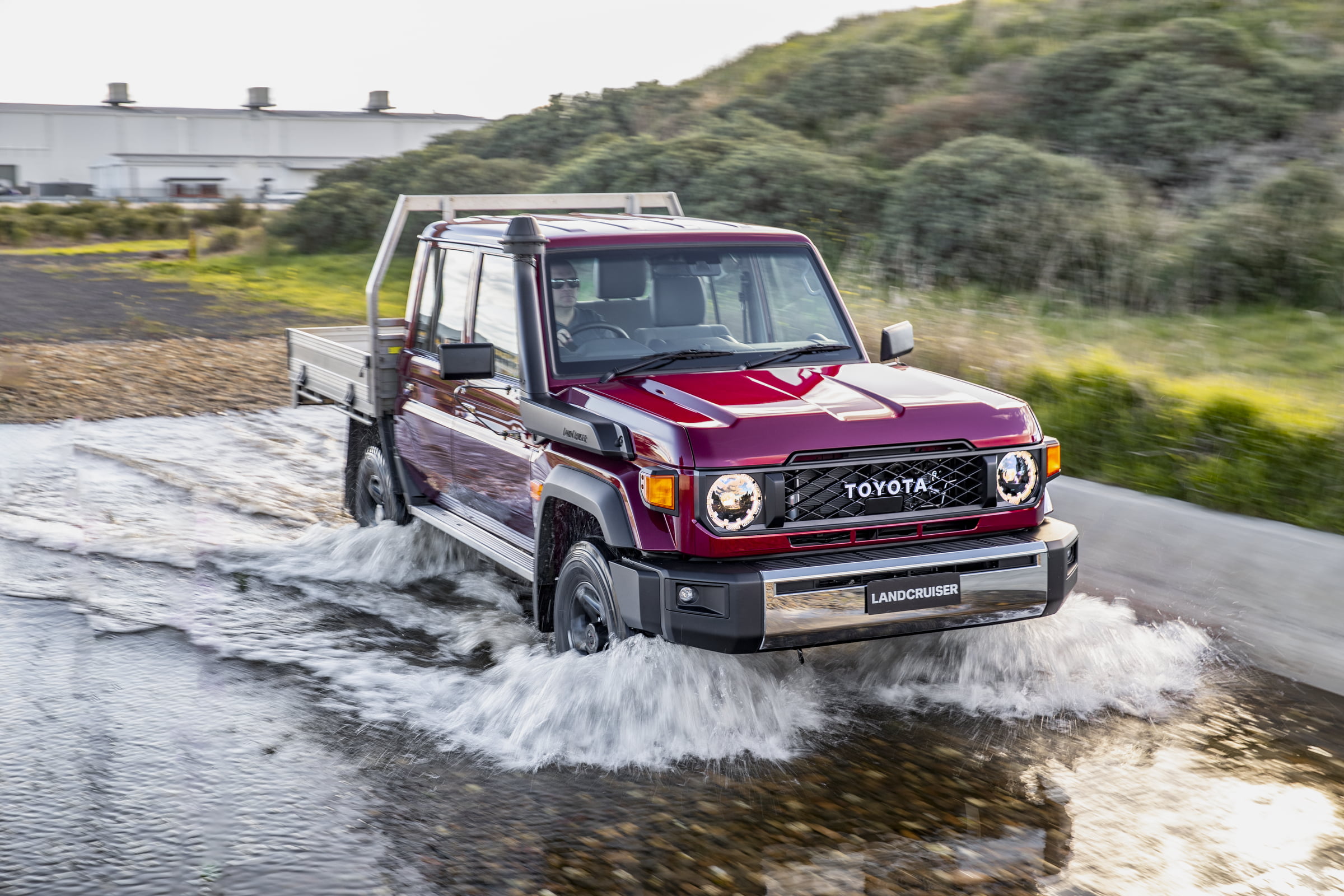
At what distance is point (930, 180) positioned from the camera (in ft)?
60.3

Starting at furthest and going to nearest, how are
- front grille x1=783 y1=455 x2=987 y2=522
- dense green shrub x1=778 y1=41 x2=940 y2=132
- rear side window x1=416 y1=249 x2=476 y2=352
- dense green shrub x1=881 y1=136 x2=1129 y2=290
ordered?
dense green shrub x1=778 y1=41 x2=940 y2=132
dense green shrub x1=881 y1=136 x2=1129 y2=290
rear side window x1=416 y1=249 x2=476 y2=352
front grille x1=783 y1=455 x2=987 y2=522

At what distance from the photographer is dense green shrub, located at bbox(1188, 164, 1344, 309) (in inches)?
539

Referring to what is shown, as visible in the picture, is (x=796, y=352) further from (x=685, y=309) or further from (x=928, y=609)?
(x=928, y=609)

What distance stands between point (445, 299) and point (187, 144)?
283 feet

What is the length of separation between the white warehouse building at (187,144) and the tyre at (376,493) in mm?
78715

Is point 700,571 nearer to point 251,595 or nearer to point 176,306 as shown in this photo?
point 251,595

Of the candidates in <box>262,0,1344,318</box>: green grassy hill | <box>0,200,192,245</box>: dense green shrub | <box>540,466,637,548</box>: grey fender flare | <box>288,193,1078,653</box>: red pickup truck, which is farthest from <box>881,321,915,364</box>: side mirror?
<box>0,200,192,245</box>: dense green shrub

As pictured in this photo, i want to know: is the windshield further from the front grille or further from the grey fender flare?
the front grille

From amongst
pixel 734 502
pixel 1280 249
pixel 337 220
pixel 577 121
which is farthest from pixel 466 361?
pixel 337 220

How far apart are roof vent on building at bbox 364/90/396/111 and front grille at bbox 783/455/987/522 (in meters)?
88.4

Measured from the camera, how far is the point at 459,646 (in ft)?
21.9

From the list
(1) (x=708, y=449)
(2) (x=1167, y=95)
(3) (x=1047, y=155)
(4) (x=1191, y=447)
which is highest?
(2) (x=1167, y=95)

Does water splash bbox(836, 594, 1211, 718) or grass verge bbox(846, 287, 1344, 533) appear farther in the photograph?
grass verge bbox(846, 287, 1344, 533)

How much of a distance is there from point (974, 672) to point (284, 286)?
1038 inches
